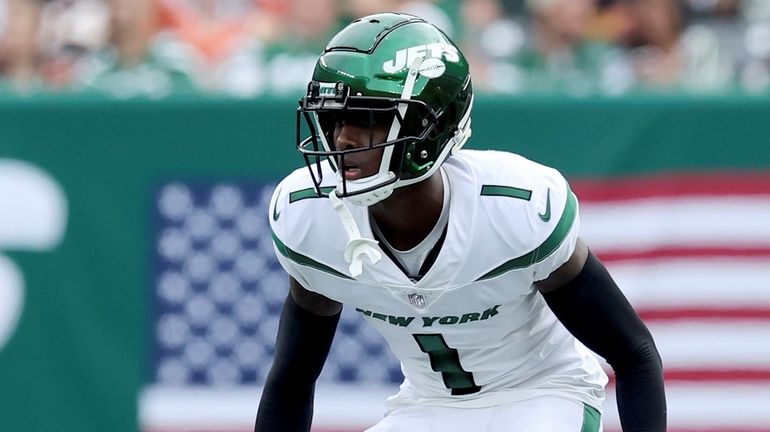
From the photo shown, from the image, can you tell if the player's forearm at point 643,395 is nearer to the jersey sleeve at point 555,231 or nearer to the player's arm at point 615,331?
the player's arm at point 615,331

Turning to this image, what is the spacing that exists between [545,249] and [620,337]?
28 cm

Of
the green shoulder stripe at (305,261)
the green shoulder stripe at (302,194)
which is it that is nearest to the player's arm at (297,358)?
the green shoulder stripe at (305,261)

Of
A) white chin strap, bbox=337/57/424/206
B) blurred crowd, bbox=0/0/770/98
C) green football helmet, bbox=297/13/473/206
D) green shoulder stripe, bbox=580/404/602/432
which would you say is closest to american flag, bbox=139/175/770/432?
blurred crowd, bbox=0/0/770/98

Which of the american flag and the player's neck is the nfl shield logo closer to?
the player's neck

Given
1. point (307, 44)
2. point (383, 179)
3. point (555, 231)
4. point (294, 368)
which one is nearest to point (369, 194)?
point (383, 179)

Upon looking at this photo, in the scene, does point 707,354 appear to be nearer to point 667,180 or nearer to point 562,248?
point 667,180

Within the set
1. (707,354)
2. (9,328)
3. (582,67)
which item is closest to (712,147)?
(707,354)

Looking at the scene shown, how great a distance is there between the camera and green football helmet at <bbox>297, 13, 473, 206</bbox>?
3004 millimetres

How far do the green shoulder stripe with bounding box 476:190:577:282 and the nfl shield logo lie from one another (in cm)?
14

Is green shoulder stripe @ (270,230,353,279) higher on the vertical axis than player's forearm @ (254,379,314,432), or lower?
higher

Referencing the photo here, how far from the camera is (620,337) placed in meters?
3.11

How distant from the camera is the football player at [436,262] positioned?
120 inches

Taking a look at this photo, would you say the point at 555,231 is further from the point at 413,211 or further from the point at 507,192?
the point at 413,211

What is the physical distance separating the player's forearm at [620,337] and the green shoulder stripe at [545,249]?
10 cm
